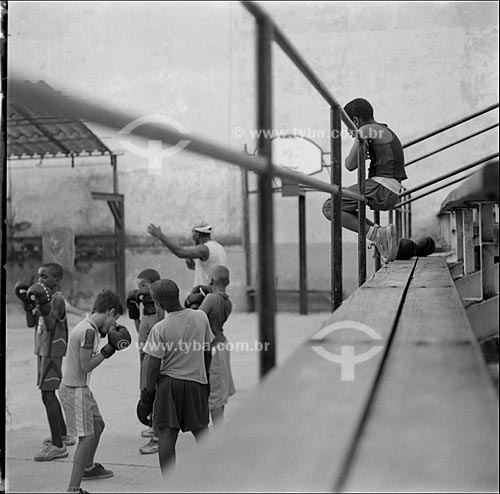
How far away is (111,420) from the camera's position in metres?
A: 3.96

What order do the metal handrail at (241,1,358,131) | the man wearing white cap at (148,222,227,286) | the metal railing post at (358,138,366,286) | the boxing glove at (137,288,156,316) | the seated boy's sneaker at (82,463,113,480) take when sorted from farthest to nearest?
the man wearing white cap at (148,222,227,286)
the boxing glove at (137,288,156,316)
the seated boy's sneaker at (82,463,113,480)
the metal railing post at (358,138,366,286)
the metal handrail at (241,1,358,131)

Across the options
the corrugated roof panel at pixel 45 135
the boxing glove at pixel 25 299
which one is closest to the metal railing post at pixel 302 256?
the corrugated roof panel at pixel 45 135

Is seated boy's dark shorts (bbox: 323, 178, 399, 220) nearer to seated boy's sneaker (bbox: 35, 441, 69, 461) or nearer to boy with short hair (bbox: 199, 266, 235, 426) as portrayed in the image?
boy with short hair (bbox: 199, 266, 235, 426)

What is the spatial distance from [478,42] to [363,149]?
5.94 metres

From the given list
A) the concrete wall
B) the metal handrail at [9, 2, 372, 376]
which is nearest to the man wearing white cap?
the metal handrail at [9, 2, 372, 376]

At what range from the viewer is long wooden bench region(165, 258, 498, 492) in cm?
47

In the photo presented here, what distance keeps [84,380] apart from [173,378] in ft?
1.25

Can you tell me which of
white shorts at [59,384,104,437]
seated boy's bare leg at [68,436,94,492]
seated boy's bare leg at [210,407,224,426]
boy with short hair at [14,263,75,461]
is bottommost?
seated boy's bare leg at [68,436,94,492]

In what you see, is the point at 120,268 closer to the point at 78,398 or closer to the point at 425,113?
the point at 425,113

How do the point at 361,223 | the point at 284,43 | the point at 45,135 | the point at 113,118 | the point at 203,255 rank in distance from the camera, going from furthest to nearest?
the point at 45,135
the point at 203,255
the point at 361,223
the point at 284,43
the point at 113,118

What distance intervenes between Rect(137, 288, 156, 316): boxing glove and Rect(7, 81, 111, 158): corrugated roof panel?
389 centimetres

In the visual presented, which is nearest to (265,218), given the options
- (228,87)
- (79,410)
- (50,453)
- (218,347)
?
(79,410)

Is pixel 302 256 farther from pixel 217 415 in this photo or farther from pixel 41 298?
pixel 41 298

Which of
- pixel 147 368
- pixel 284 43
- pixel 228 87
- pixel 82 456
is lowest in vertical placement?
pixel 82 456
